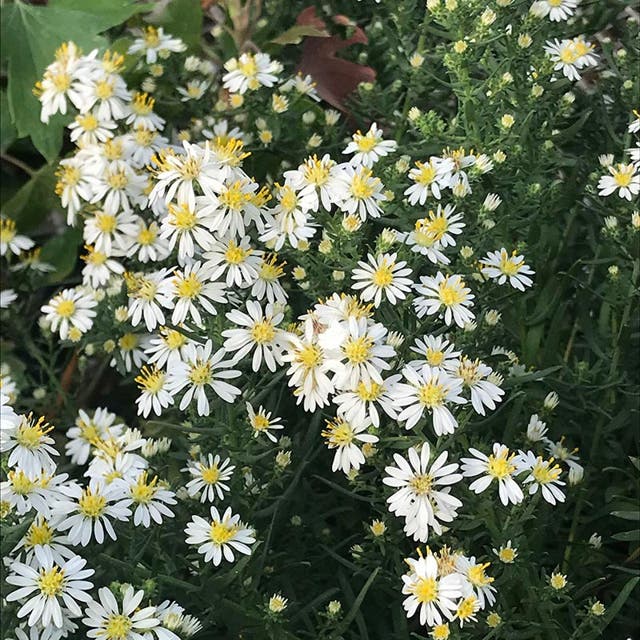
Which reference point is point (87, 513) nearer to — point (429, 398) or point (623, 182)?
point (429, 398)

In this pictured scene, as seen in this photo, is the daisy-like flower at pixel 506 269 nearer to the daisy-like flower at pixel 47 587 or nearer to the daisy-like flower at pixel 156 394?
the daisy-like flower at pixel 156 394

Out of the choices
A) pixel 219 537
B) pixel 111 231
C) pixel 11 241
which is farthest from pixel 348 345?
pixel 11 241

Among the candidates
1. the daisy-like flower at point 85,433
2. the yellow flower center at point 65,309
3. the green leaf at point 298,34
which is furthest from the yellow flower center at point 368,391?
the green leaf at point 298,34

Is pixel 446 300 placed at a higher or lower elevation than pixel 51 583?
higher

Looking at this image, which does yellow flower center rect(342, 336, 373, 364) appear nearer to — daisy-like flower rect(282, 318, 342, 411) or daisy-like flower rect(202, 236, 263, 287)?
daisy-like flower rect(282, 318, 342, 411)

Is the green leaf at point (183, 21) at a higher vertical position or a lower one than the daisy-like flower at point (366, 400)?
higher

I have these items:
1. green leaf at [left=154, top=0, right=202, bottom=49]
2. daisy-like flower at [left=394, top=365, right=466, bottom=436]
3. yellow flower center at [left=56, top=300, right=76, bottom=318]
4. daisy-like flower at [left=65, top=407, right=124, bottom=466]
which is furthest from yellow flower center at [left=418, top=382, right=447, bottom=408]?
green leaf at [left=154, top=0, right=202, bottom=49]
